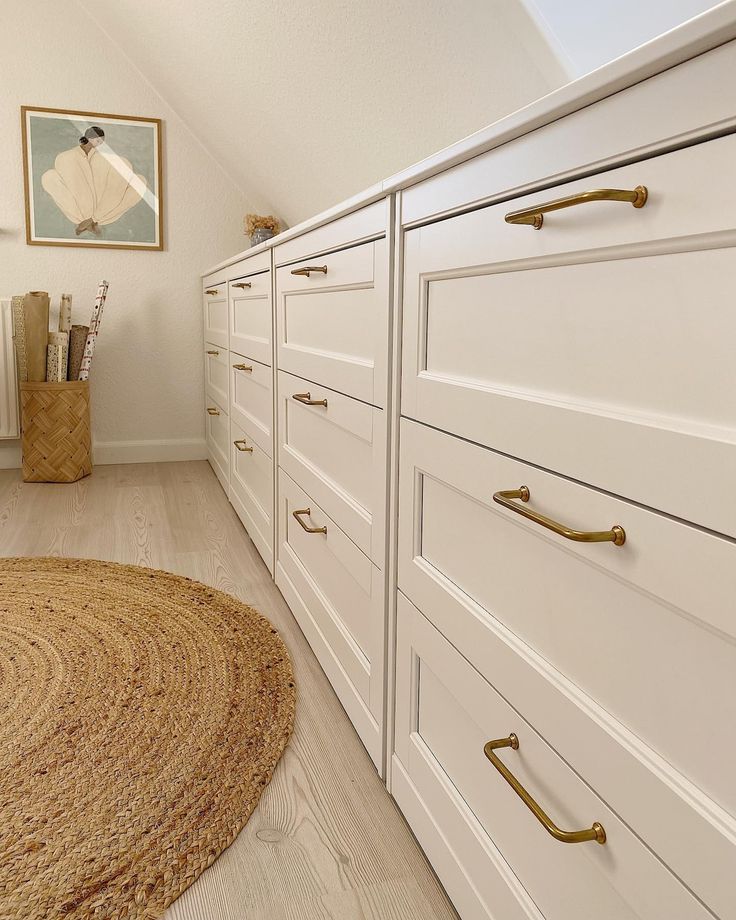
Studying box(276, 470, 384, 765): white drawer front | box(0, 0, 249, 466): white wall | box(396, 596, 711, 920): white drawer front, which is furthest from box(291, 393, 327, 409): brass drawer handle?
box(0, 0, 249, 466): white wall

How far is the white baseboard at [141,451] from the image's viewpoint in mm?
3309

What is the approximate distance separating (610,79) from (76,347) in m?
2.88

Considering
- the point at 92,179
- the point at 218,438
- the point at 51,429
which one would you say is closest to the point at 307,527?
the point at 218,438

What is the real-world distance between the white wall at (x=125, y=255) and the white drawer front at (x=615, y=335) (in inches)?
110

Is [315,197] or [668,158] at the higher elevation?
[315,197]

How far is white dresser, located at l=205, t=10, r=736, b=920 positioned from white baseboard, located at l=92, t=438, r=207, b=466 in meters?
2.50

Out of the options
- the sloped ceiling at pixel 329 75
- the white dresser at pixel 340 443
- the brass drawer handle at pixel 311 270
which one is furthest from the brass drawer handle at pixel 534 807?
the sloped ceiling at pixel 329 75

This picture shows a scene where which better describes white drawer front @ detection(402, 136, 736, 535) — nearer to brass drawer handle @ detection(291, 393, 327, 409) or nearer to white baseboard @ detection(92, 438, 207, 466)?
brass drawer handle @ detection(291, 393, 327, 409)

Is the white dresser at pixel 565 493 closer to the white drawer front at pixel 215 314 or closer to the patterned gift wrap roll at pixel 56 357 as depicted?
the white drawer front at pixel 215 314

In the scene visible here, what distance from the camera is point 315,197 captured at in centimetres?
261

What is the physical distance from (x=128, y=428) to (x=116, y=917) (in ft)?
9.17

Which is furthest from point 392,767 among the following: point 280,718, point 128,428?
point 128,428

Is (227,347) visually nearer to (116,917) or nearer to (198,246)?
(198,246)

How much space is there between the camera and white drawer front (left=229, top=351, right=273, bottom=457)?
6.35 ft
